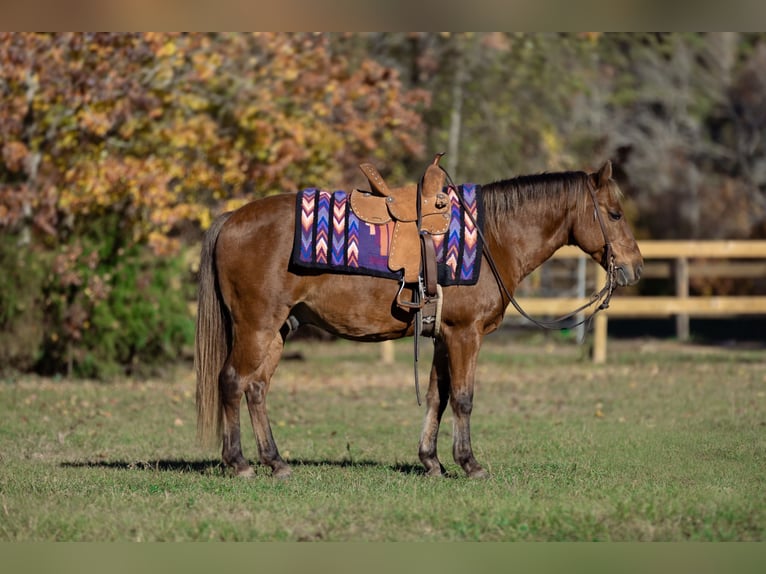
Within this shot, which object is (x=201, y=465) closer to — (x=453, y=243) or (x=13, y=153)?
(x=453, y=243)

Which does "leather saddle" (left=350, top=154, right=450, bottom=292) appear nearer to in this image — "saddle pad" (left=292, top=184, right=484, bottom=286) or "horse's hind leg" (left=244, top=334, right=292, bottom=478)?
"saddle pad" (left=292, top=184, right=484, bottom=286)

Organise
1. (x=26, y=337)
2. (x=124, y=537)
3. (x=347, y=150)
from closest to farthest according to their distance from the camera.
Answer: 1. (x=124, y=537)
2. (x=26, y=337)
3. (x=347, y=150)

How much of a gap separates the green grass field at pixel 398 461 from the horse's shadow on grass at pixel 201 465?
3cm

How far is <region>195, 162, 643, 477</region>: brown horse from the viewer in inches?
290

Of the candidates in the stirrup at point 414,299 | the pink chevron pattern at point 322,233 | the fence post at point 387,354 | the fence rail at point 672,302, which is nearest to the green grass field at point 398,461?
the fence post at point 387,354

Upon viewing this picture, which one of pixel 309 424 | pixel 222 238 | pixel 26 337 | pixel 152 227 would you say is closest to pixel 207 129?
pixel 152 227

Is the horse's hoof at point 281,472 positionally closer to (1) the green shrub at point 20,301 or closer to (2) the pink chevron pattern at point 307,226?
(2) the pink chevron pattern at point 307,226

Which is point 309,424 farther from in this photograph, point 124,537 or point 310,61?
point 310,61

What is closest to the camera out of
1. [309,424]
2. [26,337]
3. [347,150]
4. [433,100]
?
[309,424]

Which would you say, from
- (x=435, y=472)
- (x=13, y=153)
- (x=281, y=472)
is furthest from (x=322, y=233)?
(x=13, y=153)

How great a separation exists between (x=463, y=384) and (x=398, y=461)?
3.99 feet

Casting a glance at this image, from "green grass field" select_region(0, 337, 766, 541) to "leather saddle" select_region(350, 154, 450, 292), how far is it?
1461 millimetres

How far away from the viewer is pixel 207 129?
1373cm

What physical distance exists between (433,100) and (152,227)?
7901mm
